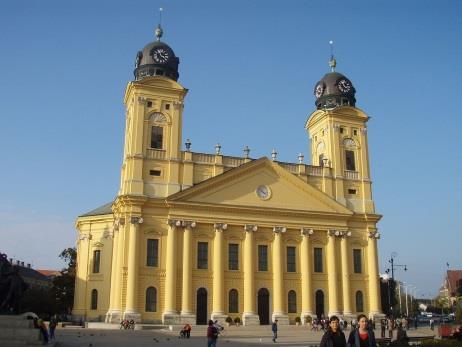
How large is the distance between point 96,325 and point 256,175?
18416 mm

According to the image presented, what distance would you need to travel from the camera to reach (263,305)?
44.1 metres

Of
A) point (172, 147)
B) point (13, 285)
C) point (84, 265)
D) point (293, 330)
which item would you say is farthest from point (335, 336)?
point (84, 265)

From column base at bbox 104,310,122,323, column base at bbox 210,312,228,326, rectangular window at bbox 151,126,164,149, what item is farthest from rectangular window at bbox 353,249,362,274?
column base at bbox 104,310,122,323

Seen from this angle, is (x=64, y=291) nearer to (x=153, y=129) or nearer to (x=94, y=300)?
(x=94, y=300)

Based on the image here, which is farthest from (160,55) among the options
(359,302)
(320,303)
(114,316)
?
(359,302)

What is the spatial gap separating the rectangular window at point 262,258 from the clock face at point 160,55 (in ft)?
63.6

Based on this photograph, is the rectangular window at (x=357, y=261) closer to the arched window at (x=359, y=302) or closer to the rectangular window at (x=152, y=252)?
the arched window at (x=359, y=302)

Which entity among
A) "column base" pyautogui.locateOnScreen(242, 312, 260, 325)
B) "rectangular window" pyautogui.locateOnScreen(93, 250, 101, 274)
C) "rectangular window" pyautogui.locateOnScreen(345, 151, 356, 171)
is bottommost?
"column base" pyautogui.locateOnScreen(242, 312, 260, 325)

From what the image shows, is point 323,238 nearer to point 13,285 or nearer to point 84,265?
point 84,265

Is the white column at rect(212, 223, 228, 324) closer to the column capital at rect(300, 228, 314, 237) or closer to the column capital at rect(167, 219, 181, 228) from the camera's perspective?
the column capital at rect(167, 219, 181, 228)

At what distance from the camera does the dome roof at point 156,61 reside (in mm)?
47906

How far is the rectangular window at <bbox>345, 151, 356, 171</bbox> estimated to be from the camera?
52.0 m

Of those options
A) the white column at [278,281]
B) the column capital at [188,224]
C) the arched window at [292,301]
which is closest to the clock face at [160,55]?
the column capital at [188,224]

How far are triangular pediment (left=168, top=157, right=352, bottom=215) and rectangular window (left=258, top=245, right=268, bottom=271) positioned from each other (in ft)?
12.0
